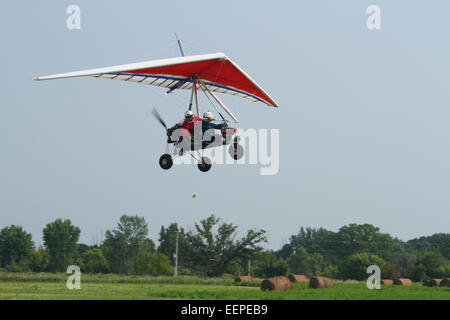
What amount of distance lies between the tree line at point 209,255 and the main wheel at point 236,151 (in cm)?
3375

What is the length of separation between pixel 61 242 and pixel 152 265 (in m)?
29.1

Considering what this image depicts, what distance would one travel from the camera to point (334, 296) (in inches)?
1256

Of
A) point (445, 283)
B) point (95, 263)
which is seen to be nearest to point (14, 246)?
point (95, 263)

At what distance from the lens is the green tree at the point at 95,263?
276 feet

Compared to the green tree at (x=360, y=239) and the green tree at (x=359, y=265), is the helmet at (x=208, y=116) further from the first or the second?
the green tree at (x=360, y=239)

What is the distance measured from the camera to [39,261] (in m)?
85.8

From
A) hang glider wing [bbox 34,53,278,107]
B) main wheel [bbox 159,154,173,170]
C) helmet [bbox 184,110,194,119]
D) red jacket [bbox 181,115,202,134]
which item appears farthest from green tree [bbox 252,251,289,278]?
helmet [bbox 184,110,194,119]

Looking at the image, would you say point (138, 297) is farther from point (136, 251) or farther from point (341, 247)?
point (341, 247)

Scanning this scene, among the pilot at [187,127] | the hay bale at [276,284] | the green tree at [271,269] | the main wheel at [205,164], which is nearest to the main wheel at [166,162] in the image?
the pilot at [187,127]

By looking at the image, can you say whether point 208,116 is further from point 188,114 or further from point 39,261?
point 39,261
